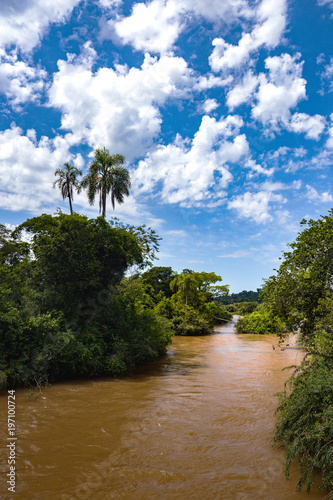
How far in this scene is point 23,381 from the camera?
11188 millimetres

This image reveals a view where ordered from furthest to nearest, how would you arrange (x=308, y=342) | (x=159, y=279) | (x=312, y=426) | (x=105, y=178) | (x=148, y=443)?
1. (x=159, y=279)
2. (x=105, y=178)
3. (x=308, y=342)
4. (x=148, y=443)
5. (x=312, y=426)

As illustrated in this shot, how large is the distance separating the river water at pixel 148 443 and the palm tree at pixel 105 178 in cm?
1548

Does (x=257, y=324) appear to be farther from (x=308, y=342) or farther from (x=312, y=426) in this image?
(x=312, y=426)

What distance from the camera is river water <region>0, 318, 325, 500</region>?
5.09 m

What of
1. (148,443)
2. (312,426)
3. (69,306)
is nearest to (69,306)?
(69,306)

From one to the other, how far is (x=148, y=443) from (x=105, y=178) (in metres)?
20.6

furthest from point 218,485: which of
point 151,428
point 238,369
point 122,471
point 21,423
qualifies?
point 238,369

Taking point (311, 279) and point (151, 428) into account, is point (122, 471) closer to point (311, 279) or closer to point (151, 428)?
point (151, 428)

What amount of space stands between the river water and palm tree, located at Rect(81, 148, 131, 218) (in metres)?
15.5

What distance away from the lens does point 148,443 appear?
684cm

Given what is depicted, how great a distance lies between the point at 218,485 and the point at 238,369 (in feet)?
38.1

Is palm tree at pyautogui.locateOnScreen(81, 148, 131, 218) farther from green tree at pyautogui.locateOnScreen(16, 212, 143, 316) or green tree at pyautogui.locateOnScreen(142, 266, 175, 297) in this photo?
green tree at pyautogui.locateOnScreen(142, 266, 175, 297)

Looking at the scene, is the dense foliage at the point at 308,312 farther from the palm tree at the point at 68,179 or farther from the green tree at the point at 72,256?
the palm tree at the point at 68,179

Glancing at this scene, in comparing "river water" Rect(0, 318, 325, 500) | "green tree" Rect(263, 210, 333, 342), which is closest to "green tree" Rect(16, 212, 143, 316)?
"river water" Rect(0, 318, 325, 500)
